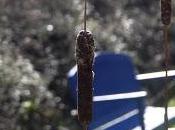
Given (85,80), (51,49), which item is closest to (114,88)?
(51,49)

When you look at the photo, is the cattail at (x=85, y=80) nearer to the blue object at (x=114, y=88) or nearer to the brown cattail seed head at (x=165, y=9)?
the brown cattail seed head at (x=165, y=9)

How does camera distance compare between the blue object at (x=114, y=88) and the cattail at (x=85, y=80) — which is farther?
the blue object at (x=114, y=88)

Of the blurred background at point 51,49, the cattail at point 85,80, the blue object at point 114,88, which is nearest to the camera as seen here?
the cattail at point 85,80

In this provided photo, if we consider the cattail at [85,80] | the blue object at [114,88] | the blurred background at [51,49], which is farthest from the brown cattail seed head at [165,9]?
the blurred background at [51,49]

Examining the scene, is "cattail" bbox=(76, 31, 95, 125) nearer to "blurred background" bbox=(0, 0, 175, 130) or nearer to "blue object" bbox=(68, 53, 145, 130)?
"blue object" bbox=(68, 53, 145, 130)

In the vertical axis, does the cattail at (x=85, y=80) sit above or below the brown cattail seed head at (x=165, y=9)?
below

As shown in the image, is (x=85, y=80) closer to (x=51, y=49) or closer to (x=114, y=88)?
(x=114, y=88)

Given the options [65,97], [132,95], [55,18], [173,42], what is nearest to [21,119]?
[65,97]
